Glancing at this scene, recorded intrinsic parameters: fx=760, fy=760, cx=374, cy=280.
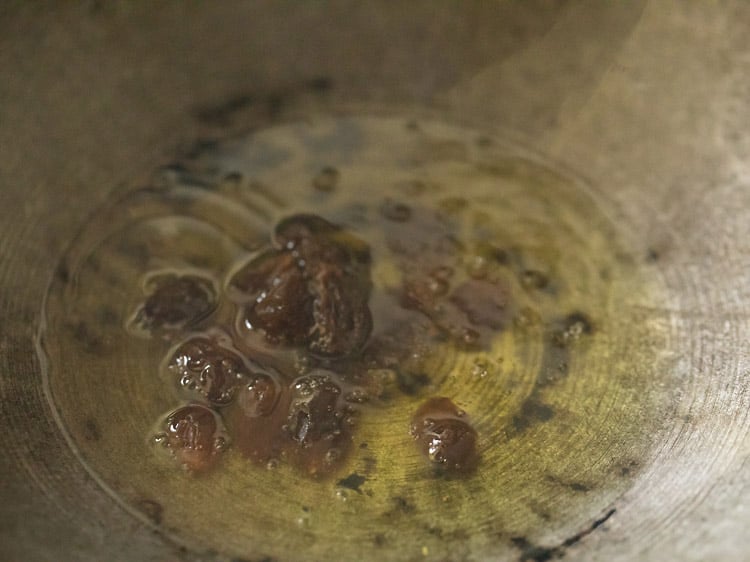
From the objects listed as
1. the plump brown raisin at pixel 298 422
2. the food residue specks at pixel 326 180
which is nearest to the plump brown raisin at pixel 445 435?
the plump brown raisin at pixel 298 422

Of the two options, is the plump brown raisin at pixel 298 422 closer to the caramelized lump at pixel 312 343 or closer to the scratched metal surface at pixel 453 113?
the caramelized lump at pixel 312 343

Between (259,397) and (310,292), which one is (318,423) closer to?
(259,397)

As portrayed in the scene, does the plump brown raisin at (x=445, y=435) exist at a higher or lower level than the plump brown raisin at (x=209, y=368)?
lower

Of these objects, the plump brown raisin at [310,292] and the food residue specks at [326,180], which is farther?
the food residue specks at [326,180]

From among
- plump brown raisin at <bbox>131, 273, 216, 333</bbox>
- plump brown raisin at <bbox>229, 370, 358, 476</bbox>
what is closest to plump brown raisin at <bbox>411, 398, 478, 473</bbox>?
plump brown raisin at <bbox>229, 370, 358, 476</bbox>

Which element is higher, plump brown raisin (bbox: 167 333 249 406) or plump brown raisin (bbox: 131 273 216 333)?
plump brown raisin (bbox: 131 273 216 333)

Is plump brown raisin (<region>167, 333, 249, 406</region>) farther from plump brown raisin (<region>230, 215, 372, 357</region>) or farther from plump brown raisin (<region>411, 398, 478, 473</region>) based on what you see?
plump brown raisin (<region>411, 398, 478, 473</region>)

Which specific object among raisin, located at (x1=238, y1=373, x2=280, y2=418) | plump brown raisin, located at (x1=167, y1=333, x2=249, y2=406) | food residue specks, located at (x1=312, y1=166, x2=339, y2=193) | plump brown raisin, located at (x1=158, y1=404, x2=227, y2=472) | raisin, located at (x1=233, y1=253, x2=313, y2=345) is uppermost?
food residue specks, located at (x1=312, y1=166, x2=339, y2=193)

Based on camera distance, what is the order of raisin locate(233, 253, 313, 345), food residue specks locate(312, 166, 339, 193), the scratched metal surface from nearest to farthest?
the scratched metal surface, raisin locate(233, 253, 313, 345), food residue specks locate(312, 166, 339, 193)

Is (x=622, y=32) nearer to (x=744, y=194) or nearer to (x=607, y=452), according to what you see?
(x=744, y=194)
